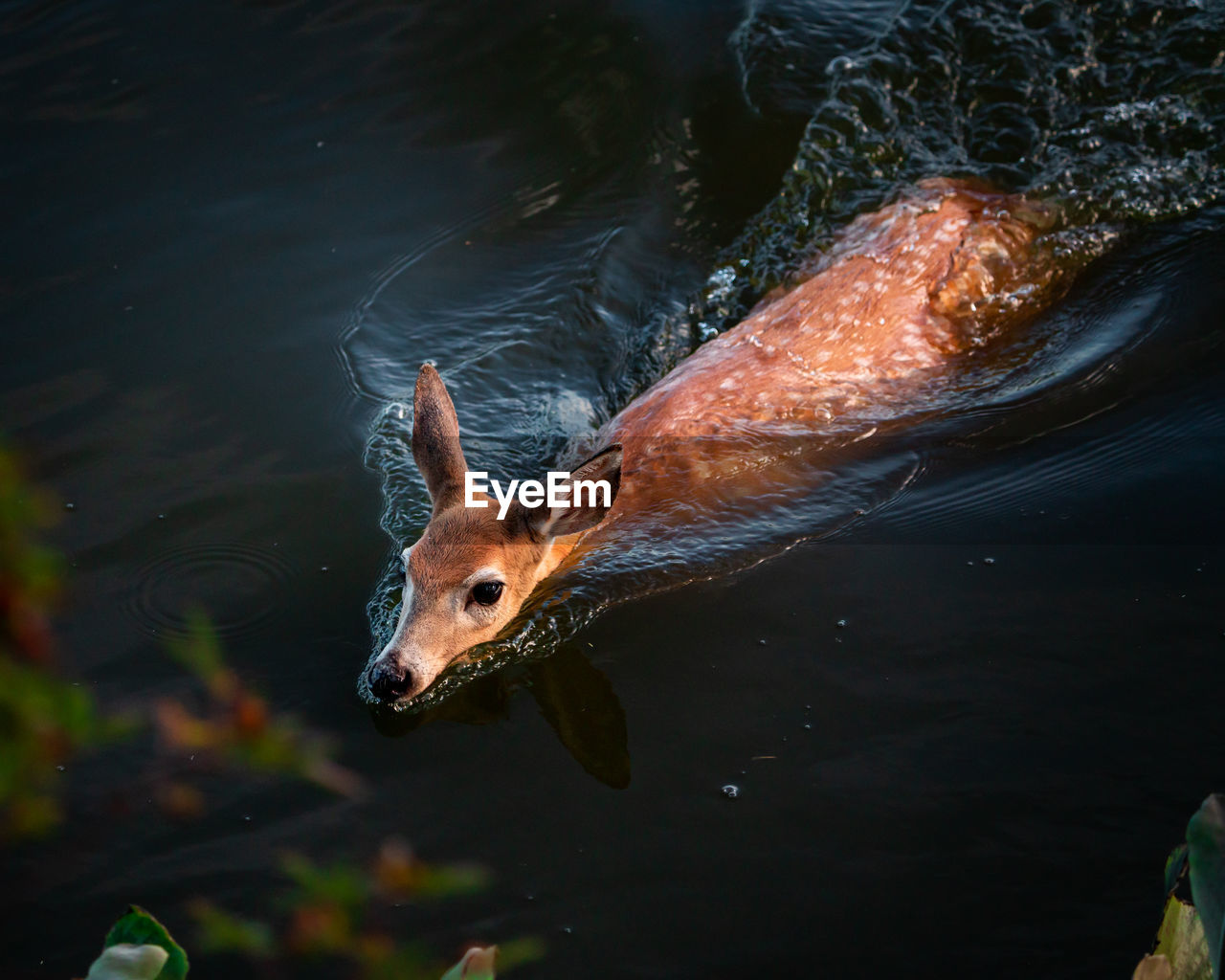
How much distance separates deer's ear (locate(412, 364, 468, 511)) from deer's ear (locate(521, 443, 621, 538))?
391 millimetres

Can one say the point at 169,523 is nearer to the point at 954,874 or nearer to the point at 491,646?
the point at 491,646

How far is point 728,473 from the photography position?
197 inches

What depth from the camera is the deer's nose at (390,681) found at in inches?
147

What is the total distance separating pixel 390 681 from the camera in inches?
147

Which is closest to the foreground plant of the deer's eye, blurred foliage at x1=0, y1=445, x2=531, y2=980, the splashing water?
blurred foliage at x1=0, y1=445, x2=531, y2=980

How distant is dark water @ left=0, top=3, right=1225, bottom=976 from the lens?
10.4 ft

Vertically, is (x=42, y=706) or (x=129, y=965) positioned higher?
(x=42, y=706)

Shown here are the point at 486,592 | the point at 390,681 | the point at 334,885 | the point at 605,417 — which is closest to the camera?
the point at 334,885

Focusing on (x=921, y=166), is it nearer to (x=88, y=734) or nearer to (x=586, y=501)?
(x=586, y=501)

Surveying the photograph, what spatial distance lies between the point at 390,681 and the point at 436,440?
3.72ft

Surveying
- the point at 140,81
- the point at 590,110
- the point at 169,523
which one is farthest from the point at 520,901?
the point at 140,81

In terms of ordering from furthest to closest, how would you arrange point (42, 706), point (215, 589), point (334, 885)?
point (215, 589) → point (334, 885) → point (42, 706)

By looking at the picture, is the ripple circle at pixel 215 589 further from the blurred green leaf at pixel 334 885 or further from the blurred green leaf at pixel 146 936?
the blurred green leaf at pixel 334 885

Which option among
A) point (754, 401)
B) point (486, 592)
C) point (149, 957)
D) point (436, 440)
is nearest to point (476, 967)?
point (149, 957)
